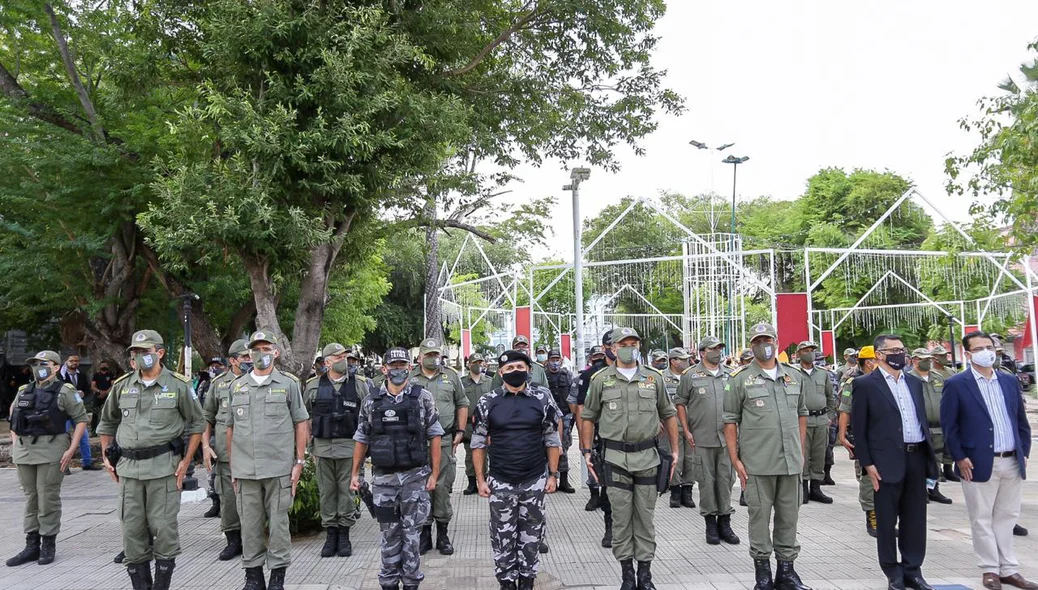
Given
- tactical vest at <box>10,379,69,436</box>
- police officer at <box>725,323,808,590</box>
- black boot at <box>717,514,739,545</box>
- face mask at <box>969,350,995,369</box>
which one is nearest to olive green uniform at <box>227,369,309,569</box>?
tactical vest at <box>10,379,69,436</box>

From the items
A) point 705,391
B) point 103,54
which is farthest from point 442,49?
point 705,391

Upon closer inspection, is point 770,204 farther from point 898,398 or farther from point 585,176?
point 898,398

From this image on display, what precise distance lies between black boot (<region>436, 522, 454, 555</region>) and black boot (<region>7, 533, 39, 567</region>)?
4.12 m

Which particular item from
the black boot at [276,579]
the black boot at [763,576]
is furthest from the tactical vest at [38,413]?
the black boot at [763,576]

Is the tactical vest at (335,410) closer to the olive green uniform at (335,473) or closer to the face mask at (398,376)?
the olive green uniform at (335,473)

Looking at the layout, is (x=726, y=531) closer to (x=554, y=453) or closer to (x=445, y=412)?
(x=554, y=453)

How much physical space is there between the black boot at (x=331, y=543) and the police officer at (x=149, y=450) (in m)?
1.62

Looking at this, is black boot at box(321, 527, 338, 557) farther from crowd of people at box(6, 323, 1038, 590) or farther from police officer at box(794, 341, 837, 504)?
police officer at box(794, 341, 837, 504)

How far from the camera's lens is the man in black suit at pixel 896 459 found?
5.90 meters

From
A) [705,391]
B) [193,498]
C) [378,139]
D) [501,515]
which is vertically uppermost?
[378,139]

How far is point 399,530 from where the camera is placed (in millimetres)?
5922

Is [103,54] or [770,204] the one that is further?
[770,204]

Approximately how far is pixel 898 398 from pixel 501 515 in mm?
3435

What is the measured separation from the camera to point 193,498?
1055 centimetres
